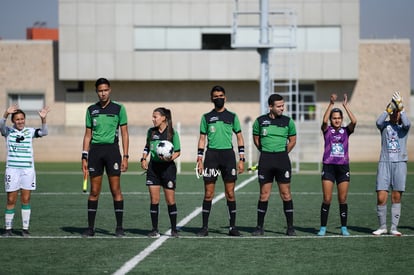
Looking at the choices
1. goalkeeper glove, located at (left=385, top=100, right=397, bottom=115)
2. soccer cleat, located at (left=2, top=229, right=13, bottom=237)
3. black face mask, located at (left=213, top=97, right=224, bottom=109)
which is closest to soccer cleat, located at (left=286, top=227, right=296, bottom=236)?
black face mask, located at (left=213, top=97, right=224, bottom=109)

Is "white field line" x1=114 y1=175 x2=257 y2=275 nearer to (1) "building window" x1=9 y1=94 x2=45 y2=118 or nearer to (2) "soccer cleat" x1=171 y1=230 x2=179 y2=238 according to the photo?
(2) "soccer cleat" x1=171 y1=230 x2=179 y2=238

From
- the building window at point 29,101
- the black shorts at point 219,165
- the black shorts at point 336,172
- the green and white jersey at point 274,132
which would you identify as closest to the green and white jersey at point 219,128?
the black shorts at point 219,165

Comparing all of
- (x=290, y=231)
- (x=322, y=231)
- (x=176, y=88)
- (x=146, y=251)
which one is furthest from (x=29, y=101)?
(x=146, y=251)


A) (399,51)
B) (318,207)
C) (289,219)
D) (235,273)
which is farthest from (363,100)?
(235,273)

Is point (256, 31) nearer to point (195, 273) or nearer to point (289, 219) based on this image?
point (289, 219)

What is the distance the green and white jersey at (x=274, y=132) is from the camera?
13.1m

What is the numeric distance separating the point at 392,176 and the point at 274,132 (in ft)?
5.97

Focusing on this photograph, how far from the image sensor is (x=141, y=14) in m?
51.9

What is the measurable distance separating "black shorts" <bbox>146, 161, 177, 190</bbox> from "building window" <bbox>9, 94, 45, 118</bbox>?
41843 mm

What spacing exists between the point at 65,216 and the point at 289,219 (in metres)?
4.54

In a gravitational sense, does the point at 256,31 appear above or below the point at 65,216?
above

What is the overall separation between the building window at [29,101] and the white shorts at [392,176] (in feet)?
139

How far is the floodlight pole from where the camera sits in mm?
32000

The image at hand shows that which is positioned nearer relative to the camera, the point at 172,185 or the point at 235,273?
the point at 235,273
